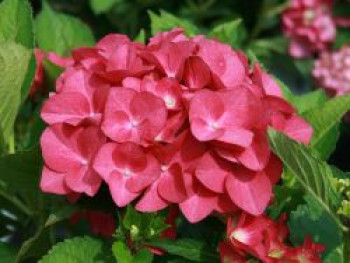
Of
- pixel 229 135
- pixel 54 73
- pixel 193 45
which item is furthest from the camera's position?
pixel 54 73

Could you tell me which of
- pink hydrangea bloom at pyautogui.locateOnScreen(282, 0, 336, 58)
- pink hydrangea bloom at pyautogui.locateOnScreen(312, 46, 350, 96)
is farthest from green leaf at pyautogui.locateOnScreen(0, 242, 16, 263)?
pink hydrangea bloom at pyautogui.locateOnScreen(282, 0, 336, 58)

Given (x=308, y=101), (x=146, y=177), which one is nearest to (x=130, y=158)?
(x=146, y=177)

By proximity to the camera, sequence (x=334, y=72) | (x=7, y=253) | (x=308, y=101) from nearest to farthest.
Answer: (x=7, y=253)
(x=308, y=101)
(x=334, y=72)

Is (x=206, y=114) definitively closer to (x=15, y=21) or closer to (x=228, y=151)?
(x=228, y=151)

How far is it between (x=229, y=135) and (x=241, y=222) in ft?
0.38

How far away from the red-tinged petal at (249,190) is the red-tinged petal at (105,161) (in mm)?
148

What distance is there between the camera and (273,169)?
3.73 ft

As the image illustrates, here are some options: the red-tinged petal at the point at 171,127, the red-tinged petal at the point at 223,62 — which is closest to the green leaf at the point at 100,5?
the red-tinged petal at the point at 223,62

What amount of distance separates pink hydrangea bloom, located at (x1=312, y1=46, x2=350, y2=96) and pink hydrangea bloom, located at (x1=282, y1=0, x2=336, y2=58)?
0.10 m

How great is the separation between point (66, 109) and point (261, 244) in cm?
31

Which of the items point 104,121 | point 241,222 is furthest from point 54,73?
point 241,222

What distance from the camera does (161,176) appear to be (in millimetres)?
1112

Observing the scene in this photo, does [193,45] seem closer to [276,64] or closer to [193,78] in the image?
[193,78]

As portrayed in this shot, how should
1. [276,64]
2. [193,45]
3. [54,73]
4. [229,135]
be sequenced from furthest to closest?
[276,64]
[54,73]
[193,45]
[229,135]
